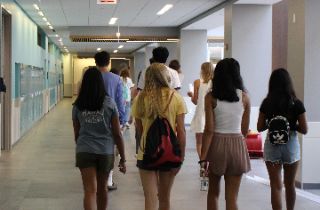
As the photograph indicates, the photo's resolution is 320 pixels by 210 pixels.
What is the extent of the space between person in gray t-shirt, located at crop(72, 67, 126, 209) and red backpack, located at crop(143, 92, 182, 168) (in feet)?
1.64

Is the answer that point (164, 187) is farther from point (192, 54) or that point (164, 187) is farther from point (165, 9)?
point (192, 54)

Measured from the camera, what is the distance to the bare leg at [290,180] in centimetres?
485

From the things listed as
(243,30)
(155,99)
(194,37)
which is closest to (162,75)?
(155,99)

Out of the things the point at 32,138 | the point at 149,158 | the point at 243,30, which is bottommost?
the point at 32,138

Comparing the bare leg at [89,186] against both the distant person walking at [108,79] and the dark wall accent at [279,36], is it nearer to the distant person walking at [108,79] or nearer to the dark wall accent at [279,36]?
the distant person walking at [108,79]

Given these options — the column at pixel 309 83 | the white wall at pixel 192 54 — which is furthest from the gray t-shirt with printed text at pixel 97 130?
the white wall at pixel 192 54

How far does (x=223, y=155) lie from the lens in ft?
13.7

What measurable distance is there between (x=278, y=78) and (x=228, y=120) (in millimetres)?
880

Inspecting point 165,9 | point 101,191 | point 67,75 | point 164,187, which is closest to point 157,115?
point 164,187

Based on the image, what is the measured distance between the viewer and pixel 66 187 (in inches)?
278

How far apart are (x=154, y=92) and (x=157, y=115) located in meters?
0.18

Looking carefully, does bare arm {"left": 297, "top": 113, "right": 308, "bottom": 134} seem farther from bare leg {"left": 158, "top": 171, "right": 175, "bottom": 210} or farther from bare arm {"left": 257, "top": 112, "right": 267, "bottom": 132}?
bare leg {"left": 158, "top": 171, "right": 175, "bottom": 210}

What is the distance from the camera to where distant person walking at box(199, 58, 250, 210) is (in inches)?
164

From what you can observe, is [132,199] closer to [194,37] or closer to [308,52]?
[308,52]
